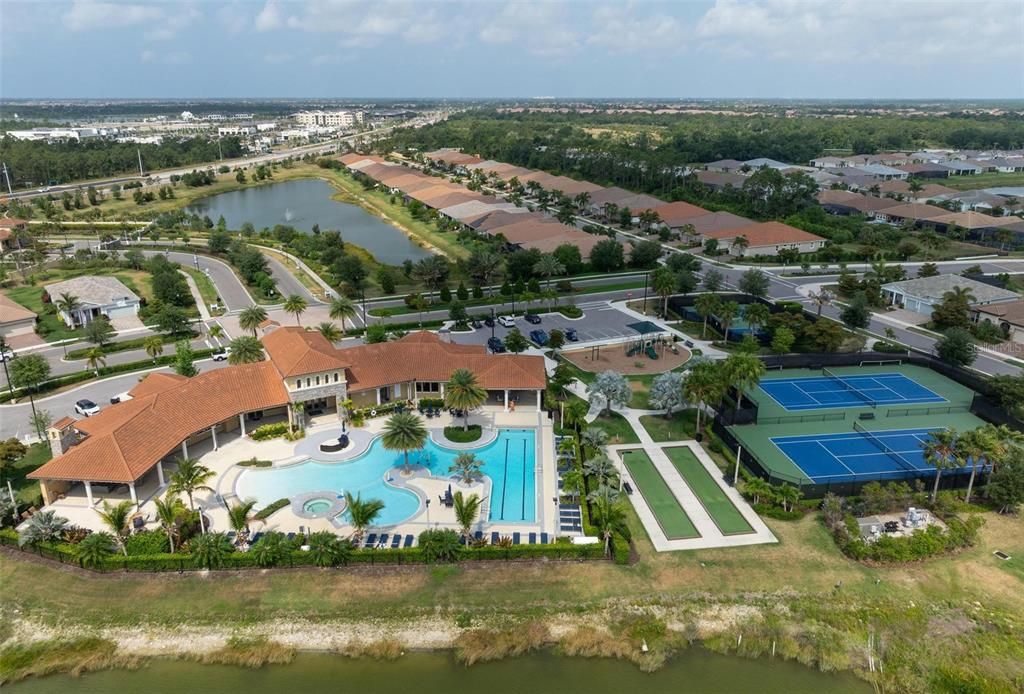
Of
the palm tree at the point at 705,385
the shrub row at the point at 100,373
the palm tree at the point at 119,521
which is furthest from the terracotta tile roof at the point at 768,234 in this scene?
the palm tree at the point at 119,521

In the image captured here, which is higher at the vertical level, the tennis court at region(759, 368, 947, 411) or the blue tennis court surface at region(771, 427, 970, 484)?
the tennis court at region(759, 368, 947, 411)

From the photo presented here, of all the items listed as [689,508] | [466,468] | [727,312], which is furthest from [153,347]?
[727,312]

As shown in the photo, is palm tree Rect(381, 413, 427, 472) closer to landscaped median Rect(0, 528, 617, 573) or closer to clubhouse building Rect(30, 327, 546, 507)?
landscaped median Rect(0, 528, 617, 573)

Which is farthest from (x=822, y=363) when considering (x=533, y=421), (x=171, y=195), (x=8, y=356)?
(x=171, y=195)

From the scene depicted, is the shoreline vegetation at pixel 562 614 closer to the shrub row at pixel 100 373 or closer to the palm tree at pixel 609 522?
the palm tree at pixel 609 522

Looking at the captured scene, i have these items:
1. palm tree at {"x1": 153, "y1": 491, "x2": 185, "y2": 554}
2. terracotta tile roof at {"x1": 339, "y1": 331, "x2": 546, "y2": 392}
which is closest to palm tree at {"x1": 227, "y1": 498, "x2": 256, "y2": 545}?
palm tree at {"x1": 153, "y1": 491, "x2": 185, "y2": 554}

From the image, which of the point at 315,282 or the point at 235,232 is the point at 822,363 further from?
the point at 235,232

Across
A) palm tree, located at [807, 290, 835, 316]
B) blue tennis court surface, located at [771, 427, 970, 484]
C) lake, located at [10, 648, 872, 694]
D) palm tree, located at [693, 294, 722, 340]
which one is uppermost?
palm tree, located at [693, 294, 722, 340]
